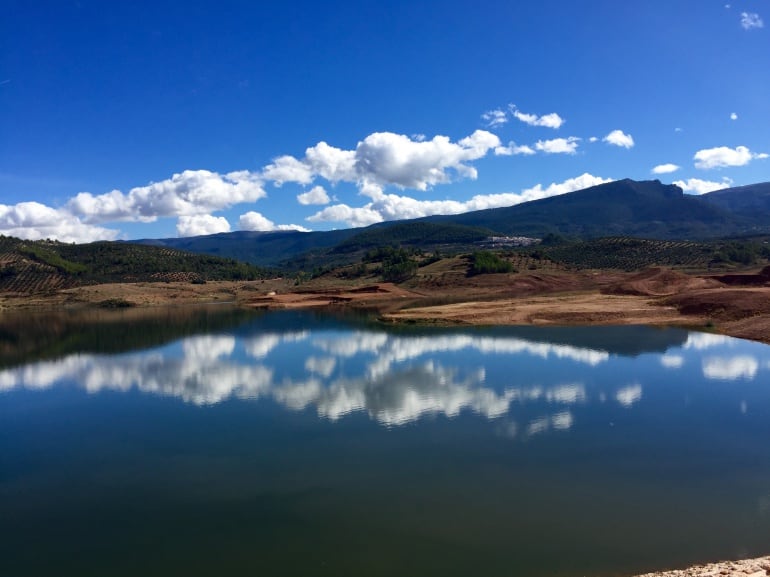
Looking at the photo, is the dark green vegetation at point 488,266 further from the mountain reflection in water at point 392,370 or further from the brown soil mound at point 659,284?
the mountain reflection in water at point 392,370

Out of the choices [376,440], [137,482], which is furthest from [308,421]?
[137,482]

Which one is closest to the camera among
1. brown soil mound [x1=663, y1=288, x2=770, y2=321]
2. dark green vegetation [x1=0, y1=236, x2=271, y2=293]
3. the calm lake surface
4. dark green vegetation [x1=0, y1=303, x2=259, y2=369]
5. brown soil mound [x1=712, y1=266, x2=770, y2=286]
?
the calm lake surface

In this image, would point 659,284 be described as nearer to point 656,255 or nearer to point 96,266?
point 656,255

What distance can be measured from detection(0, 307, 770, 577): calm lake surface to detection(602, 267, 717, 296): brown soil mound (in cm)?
3939

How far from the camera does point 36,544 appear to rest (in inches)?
639

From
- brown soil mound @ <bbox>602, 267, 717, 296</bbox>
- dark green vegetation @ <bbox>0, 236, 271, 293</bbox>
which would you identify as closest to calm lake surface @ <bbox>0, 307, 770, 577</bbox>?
brown soil mound @ <bbox>602, 267, 717, 296</bbox>

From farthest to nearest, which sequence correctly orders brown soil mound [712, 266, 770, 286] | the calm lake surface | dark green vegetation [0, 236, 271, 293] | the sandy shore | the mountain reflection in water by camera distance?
dark green vegetation [0, 236, 271, 293] < brown soil mound [712, 266, 770, 286] < the mountain reflection in water < the calm lake surface < the sandy shore

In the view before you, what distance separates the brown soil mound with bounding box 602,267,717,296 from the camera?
81225mm

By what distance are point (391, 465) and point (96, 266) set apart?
155 metres

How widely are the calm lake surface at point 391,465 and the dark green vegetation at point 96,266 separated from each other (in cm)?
10351

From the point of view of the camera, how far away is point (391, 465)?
21.3 metres

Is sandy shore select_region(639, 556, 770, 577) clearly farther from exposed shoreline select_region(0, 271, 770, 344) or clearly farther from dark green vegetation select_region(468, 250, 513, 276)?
dark green vegetation select_region(468, 250, 513, 276)

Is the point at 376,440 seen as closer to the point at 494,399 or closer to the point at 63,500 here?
the point at 494,399

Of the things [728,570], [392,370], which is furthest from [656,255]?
[728,570]
